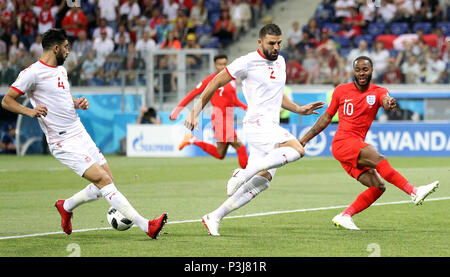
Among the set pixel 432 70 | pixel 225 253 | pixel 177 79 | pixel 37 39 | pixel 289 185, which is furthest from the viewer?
pixel 37 39

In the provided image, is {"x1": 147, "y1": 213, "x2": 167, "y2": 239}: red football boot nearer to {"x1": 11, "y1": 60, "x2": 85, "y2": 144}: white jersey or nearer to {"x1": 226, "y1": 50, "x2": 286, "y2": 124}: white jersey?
{"x1": 11, "y1": 60, "x2": 85, "y2": 144}: white jersey

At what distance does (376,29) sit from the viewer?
27.0m

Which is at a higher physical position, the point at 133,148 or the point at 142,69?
the point at 142,69

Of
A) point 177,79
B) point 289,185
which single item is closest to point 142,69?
point 177,79

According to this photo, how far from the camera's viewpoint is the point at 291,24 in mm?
30062

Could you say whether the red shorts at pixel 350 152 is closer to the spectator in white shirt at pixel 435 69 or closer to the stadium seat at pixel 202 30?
the spectator in white shirt at pixel 435 69

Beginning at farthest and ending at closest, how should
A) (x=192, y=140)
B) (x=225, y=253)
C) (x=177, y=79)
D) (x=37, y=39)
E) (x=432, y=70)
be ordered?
(x=37, y=39) → (x=177, y=79) → (x=432, y=70) → (x=192, y=140) → (x=225, y=253)

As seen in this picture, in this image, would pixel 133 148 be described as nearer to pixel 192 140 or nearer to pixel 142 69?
pixel 142 69

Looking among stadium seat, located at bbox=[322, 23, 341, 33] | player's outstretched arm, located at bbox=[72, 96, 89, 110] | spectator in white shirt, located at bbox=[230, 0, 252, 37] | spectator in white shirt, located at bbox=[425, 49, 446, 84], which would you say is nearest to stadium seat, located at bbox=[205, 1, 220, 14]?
spectator in white shirt, located at bbox=[230, 0, 252, 37]

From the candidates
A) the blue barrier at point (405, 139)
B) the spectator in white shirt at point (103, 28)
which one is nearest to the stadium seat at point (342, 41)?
the blue barrier at point (405, 139)

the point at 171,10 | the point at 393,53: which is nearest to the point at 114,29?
the point at 171,10

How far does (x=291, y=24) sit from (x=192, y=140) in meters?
12.0

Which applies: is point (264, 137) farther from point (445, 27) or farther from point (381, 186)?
point (445, 27)

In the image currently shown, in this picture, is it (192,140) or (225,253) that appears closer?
(225,253)
